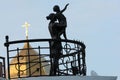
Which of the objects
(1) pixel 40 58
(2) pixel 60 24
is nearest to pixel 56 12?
(2) pixel 60 24

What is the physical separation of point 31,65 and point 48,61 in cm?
51

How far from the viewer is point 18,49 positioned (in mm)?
17156

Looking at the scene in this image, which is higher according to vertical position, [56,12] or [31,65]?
[56,12]

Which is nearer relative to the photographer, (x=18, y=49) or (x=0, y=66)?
(x=18, y=49)

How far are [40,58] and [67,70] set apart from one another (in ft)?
3.38

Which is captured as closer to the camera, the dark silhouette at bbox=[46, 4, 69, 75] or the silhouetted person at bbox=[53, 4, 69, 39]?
the dark silhouette at bbox=[46, 4, 69, 75]

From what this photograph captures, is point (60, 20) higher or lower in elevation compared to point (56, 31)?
higher

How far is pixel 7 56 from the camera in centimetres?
1752

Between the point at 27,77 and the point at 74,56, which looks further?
the point at 74,56

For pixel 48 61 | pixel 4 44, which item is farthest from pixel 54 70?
pixel 4 44

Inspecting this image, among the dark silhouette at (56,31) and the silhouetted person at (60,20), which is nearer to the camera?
the dark silhouette at (56,31)

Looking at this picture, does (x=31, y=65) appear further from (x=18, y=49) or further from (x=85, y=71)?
(x=85, y=71)

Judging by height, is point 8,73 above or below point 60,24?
below

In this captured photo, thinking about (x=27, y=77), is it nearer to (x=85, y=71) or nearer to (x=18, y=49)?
(x=18, y=49)
